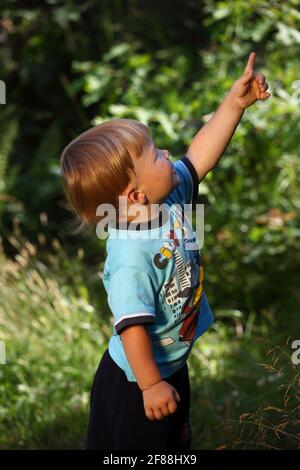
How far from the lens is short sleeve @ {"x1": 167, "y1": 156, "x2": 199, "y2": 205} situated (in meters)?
2.74

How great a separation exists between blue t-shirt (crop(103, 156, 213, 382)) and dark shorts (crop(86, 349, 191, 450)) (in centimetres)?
5

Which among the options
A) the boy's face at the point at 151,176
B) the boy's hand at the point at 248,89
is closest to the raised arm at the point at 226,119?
the boy's hand at the point at 248,89

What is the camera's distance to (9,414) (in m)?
3.99

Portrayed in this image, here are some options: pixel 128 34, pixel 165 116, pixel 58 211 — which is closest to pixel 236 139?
pixel 165 116

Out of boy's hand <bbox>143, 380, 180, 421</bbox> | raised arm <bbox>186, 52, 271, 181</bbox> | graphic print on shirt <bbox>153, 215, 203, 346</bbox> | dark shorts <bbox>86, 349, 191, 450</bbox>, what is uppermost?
raised arm <bbox>186, 52, 271, 181</bbox>

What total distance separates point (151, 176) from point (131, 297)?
38cm

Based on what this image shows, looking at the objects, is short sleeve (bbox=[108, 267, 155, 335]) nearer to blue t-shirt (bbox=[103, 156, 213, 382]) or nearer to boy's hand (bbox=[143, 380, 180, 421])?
blue t-shirt (bbox=[103, 156, 213, 382])

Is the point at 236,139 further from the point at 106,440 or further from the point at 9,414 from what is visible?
the point at 106,440

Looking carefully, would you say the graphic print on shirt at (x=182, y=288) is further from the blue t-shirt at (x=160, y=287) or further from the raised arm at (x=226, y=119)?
the raised arm at (x=226, y=119)

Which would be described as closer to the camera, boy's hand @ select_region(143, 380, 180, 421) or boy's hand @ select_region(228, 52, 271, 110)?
boy's hand @ select_region(143, 380, 180, 421)

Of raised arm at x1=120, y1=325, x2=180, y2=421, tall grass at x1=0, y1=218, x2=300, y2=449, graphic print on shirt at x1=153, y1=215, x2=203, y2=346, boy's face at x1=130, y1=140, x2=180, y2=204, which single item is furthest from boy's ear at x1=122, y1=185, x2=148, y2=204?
tall grass at x1=0, y1=218, x2=300, y2=449

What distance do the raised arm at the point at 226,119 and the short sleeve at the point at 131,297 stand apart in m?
0.59

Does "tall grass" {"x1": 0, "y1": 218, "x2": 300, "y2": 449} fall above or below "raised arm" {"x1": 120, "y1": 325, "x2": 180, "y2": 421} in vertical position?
below

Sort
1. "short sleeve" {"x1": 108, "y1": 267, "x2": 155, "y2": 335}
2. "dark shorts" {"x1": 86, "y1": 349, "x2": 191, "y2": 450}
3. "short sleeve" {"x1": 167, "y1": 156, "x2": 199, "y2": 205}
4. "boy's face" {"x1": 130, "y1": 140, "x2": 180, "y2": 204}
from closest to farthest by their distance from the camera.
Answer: "short sleeve" {"x1": 108, "y1": 267, "x2": 155, "y2": 335} → "boy's face" {"x1": 130, "y1": 140, "x2": 180, "y2": 204} → "dark shorts" {"x1": 86, "y1": 349, "x2": 191, "y2": 450} → "short sleeve" {"x1": 167, "y1": 156, "x2": 199, "y2": 205}
